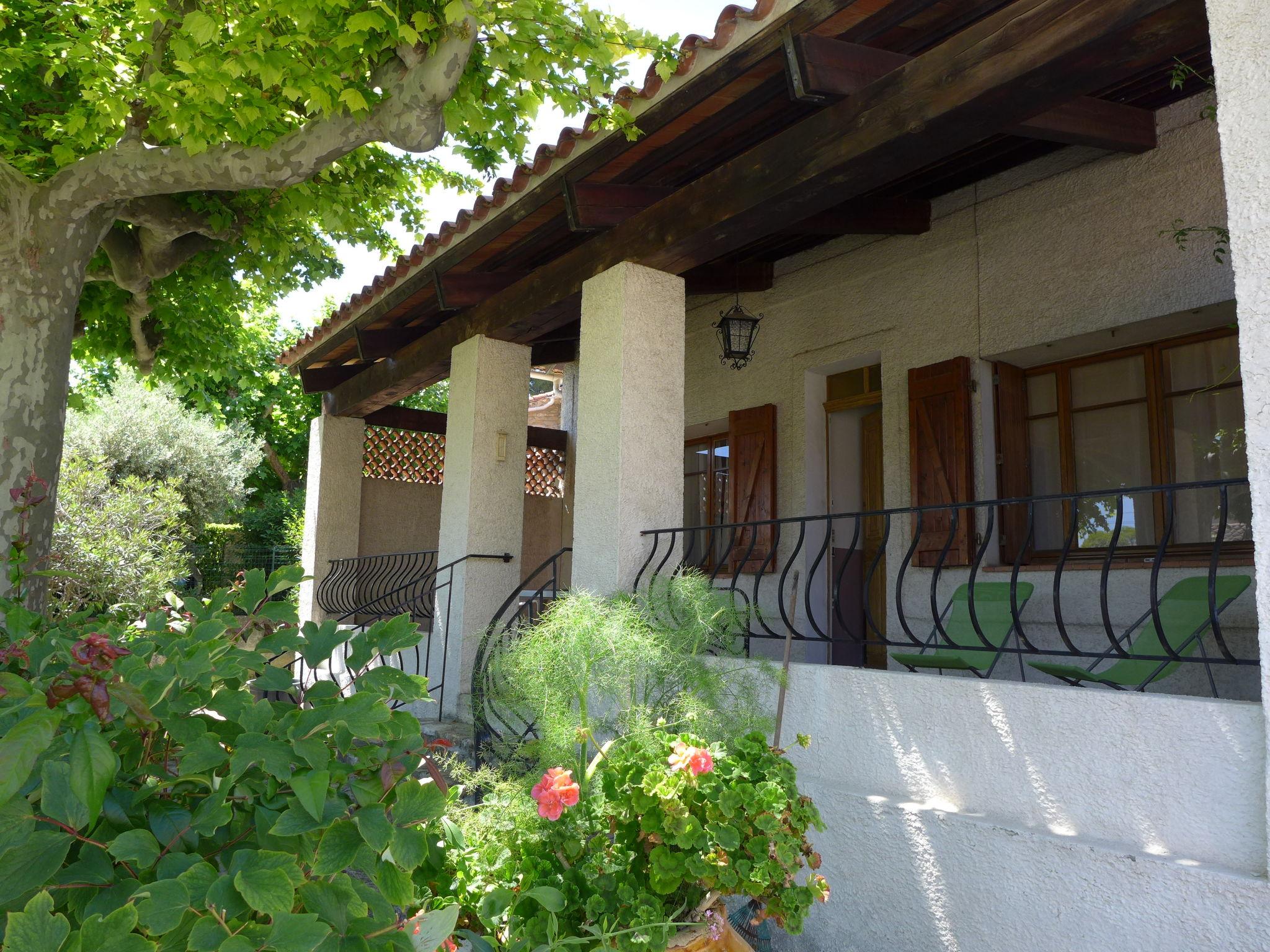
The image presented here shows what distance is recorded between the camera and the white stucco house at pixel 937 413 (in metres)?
2.56

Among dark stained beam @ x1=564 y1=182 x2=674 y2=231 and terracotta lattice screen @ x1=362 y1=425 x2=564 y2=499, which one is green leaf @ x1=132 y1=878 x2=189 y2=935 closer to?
dark stained beam @ x1=564 y1=182 x2=674 y2=231

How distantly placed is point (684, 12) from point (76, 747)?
287 inches

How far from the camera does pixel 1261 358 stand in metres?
2.30

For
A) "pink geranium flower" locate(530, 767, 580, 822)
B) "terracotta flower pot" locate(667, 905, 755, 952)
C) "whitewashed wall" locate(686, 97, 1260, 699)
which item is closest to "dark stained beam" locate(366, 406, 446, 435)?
"whitewashed wall" locate(686, 97, 1260, 699)

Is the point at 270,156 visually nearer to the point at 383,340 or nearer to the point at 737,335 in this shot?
the point at 383,340

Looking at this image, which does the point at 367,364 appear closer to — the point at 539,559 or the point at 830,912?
the point at 539,559

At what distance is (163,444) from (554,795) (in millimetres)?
15196

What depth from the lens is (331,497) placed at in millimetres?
8234

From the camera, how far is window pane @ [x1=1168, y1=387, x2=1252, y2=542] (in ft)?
14.6

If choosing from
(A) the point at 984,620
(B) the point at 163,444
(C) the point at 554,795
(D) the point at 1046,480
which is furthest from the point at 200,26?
(B) the point at 163,444

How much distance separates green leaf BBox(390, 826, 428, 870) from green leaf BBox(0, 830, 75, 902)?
1.06ft

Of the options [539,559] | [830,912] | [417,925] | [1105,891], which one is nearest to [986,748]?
[1105,891]

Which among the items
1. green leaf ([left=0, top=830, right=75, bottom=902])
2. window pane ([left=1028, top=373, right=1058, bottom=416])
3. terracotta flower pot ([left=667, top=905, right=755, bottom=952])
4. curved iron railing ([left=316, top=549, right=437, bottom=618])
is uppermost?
window pane ([left=1028, top=373, right=1058, bottom=416])

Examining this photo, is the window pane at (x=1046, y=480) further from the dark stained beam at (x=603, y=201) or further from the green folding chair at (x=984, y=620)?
the dark stained beam at (x=603, y=201)
